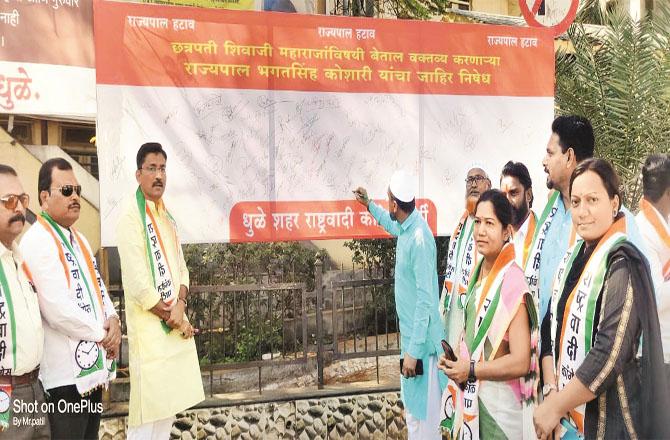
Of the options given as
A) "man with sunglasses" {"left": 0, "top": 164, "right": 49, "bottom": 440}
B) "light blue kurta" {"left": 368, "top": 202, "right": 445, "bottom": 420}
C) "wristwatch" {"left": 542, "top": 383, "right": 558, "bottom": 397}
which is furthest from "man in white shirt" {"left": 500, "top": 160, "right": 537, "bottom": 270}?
"man with sunglasses" {"left": 0, "top": 164, "right": 49, "bottom": 440}

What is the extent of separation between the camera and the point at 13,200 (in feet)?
12.4

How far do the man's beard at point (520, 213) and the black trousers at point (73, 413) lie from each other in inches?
97.6

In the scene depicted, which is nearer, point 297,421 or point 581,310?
point 581,310

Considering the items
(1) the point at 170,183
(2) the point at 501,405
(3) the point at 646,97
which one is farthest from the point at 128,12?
(3) the point at 646,97

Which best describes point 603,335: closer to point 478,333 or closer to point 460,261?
point 478,333

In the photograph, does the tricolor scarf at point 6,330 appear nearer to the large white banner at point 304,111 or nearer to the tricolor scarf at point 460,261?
the large white banner at point 304,111

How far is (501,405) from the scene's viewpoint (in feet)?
12.6

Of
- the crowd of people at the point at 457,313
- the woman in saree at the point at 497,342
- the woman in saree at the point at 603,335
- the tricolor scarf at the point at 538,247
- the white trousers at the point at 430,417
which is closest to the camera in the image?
the woman in saree at the point at 603,335

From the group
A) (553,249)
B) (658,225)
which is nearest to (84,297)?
(553,249)

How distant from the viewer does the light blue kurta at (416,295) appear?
4.46 metres

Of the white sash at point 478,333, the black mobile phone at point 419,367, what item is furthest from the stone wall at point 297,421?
the white sash at point 478,333

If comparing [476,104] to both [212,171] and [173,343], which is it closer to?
[212,171]

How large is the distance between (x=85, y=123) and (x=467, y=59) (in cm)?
224
